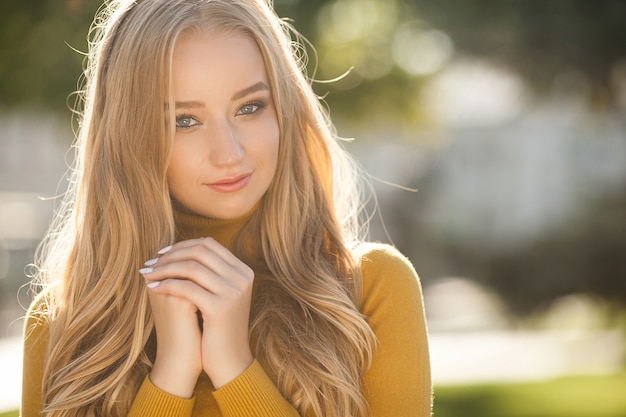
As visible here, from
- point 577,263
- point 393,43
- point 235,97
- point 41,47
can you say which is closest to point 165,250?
point 235,97

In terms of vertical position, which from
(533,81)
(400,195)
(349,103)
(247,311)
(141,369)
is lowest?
(141,369)

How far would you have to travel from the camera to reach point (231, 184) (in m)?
2.67

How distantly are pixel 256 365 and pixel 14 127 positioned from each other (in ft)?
71.2

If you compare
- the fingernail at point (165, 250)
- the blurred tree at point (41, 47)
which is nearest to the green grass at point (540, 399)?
the blurred tree at point (41, 47)

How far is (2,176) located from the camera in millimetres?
22516

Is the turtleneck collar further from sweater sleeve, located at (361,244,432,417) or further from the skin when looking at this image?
sweater sleeve, located at (361,244,432,417)

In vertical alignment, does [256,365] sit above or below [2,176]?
below

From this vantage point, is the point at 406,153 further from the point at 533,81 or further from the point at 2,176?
the point at 533,81

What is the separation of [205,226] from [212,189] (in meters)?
0.26

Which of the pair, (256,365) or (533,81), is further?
(533,81)

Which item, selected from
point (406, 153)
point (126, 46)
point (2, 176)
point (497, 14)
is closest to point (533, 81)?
point (497, 14)

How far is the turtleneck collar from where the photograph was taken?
2.89 m

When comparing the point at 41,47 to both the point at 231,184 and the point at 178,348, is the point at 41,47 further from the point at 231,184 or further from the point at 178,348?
the point at 178,348

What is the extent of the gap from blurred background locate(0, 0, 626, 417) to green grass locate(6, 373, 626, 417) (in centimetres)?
2
